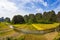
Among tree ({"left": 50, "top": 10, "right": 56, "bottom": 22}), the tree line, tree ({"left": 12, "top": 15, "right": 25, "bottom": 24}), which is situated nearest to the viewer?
the tree line

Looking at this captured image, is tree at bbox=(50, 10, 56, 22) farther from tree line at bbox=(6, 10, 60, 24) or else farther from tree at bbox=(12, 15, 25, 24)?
tree at bbox=(12, 15, 25, 24)

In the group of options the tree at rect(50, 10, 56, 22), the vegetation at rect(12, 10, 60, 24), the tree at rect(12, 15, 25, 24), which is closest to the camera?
the vegetation at rect(12, 10, 60, 24)

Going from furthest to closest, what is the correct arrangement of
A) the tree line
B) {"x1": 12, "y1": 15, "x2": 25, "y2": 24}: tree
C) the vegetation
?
{"x1": 12, "y1": 15, "x2": 25, "y2": 24}: tree, the tree line, the vegetation

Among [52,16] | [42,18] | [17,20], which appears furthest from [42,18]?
[17,20]

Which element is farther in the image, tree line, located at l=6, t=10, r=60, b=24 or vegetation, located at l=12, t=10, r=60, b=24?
tree line, located at l=6, t=10, r=60, b=24

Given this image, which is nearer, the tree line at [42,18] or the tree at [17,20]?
the tree line at [42,18]

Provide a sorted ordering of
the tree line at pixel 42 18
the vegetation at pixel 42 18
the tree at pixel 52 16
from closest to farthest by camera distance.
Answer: the vegetation at pixel 42 18 → the tree line at pixel 42 18 → the tree at pixel 52 16

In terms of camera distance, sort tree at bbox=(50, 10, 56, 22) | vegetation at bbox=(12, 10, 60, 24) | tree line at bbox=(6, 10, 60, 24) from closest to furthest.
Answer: vegetation at bbox=(12, 10, 60, 24)
tree line at bbox=(6, 10, 60, 24)
tree at bbox=(50, 10, 56, 22)

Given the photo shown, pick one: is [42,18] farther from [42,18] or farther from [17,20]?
[17,20]


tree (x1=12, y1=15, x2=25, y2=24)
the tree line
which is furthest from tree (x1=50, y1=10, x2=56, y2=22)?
tree (x1=12, y1=15, x2=25, y2=24)

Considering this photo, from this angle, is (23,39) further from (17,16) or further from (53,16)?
(53,16)

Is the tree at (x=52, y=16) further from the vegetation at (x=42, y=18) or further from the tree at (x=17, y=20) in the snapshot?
the tree at (x=17, y=20)

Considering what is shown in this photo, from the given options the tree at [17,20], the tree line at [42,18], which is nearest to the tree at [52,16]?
the tree line at [42,18]

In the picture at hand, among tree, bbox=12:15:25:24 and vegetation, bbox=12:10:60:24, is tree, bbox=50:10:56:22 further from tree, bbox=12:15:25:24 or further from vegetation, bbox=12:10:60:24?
tree, bbox=12:15:25:24
